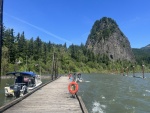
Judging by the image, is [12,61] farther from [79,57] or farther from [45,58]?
[79,57]

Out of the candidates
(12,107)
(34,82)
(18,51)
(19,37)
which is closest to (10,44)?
(18,51)

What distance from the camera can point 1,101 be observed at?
27609 mm

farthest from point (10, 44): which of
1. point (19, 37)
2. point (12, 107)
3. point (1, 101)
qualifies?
point (12, 107)

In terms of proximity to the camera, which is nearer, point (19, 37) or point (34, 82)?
point (34, 82)

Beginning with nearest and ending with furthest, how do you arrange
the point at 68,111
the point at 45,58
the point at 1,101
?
1. the point at 68,111
2. the point at 1,101
3. the point at 45,58

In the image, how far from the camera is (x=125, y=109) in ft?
81.3

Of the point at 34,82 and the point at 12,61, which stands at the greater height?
the point at 12,61

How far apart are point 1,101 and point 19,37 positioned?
108146mm

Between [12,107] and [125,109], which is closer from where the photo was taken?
[12,107]

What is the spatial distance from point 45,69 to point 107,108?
11523 centimetres

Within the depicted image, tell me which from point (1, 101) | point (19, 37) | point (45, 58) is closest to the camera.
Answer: point (1, 101)

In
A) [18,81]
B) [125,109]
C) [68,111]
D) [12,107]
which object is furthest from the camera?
[18,81]

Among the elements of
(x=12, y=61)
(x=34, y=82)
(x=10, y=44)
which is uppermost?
(x=10, y=44)

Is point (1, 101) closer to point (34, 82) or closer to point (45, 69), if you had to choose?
point (34, 82)
